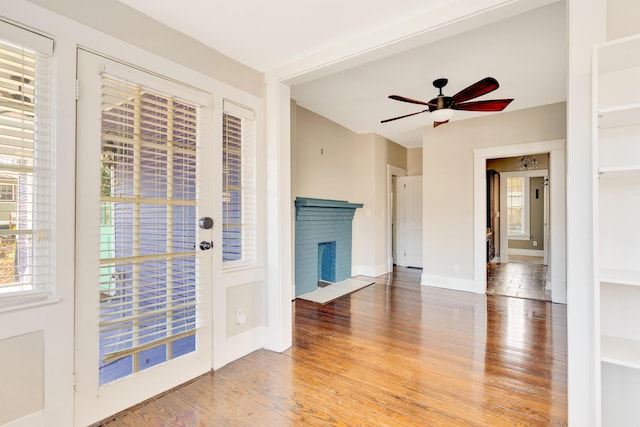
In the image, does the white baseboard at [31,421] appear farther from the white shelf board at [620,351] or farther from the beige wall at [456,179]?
the beige wall at [456,179]

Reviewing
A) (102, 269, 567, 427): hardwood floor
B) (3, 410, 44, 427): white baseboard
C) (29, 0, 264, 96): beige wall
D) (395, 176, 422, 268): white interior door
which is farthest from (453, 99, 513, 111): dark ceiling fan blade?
(3, 410, 44, 427): white baseboard

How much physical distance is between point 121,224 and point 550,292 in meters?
5.28

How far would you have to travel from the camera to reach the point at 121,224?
1843 millimetres

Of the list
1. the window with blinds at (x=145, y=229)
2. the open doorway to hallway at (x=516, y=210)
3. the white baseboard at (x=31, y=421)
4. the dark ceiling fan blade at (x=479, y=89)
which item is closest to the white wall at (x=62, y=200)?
the white baseboard at (x=31, y=421)

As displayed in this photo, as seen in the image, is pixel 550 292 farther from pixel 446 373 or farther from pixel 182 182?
pixel 182 182

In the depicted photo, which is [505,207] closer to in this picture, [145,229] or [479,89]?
[479,89]

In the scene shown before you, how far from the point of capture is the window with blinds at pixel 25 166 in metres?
1.43

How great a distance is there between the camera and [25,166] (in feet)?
4.91

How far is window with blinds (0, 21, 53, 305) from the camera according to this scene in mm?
1435

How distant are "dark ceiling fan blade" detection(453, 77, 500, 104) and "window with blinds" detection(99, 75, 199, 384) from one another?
2351 millimetres

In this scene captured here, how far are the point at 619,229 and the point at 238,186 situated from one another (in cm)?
238

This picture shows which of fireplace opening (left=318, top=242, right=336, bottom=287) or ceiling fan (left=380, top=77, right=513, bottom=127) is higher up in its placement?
ceiling fan (left=380, top=77, right=513, bottom=127)

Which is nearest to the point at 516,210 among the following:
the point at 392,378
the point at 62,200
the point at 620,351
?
the point at 392,378

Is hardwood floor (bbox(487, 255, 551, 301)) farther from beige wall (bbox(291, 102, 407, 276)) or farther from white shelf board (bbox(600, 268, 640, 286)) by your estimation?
white shelf board (bbox(600, 268, 640, 286))
